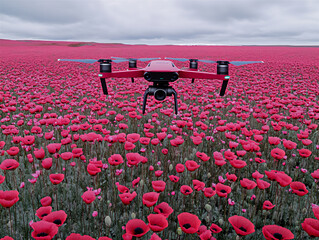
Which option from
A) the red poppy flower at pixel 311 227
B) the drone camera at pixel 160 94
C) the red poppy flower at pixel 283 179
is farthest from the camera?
the drone camera at pixel 160 94

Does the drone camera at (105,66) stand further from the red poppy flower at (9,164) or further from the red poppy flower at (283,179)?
the red poppy flower at (283,179)

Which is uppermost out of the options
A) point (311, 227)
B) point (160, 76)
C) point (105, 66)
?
point (105, 66)

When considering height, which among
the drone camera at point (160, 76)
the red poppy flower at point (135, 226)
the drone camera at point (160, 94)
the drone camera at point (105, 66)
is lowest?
the red poppy flower at point (135, 226)

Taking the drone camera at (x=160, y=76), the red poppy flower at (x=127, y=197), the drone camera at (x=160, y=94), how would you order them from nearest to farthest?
1. the red poppy flower at (x=127, y=197)
2. the drone camera at (x=160, y=76)
3. the drone camera at (x=160, y=94)

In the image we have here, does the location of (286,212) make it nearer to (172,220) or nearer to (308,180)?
(308,180)

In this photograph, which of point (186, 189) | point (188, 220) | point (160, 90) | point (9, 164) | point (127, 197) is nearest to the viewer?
point (188, 220)

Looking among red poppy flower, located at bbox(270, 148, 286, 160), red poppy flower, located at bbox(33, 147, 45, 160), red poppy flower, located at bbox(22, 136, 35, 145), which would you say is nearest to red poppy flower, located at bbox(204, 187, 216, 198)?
red poppy flower, located at bbox(270, 148, 286, 160)

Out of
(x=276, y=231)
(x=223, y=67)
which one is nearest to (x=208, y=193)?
(x=276, y=231)

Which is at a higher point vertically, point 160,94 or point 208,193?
point 160,94

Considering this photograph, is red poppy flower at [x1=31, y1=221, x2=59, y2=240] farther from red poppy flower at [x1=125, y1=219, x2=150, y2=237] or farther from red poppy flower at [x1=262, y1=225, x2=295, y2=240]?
red poppy flower at [x1=262, y1=225, x2=295, y2=240]

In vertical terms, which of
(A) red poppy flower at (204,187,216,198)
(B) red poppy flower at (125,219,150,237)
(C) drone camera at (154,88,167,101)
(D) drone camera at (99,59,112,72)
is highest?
(D) drone camera at (99,59,112,72)

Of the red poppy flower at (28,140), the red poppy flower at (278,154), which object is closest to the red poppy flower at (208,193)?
the red poppy flower at (278,154)

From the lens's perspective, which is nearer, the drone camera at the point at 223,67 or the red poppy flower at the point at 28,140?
the red poppy flower at the point at 28,140

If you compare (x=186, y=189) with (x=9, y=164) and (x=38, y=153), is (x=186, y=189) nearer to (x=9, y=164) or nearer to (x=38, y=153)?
(x=38, y=153)
